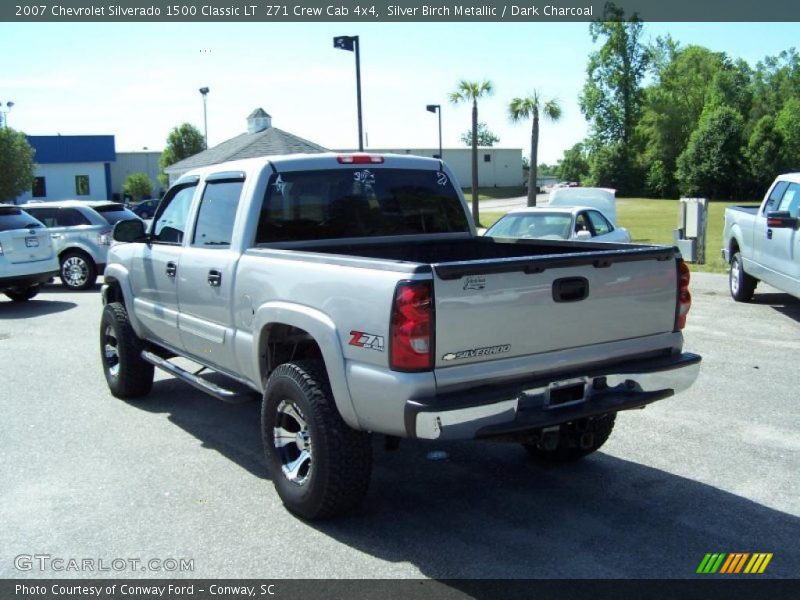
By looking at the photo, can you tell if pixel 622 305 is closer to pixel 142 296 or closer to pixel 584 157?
pixel 142 296

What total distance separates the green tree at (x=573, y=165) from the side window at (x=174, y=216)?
9084 cm

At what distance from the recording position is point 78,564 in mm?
4008

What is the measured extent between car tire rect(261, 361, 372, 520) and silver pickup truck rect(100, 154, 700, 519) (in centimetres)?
1

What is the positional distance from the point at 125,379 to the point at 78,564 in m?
3.25

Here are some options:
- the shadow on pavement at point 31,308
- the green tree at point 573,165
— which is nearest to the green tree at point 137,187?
the shadow on pavement at point 31,308

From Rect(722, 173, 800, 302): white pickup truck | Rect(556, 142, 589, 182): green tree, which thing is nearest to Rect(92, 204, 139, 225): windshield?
Rect(722, 173, 800, 302): white pickup truck

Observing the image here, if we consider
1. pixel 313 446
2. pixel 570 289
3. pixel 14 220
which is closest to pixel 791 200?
pixel 570 289

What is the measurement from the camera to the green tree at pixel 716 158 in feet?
211

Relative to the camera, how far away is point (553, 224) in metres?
13.4

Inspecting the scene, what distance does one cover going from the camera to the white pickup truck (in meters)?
9.92

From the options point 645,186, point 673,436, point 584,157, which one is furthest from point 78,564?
point 584,157

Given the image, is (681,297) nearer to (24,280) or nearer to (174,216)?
(174,216)

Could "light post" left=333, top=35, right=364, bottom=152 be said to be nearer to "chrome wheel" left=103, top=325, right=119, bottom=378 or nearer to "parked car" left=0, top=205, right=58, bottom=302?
"parked car" left=0, top=205, right=58, bottom=302

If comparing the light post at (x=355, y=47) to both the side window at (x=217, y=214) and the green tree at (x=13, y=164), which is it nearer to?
the side window at (x=217, y=214)
